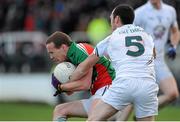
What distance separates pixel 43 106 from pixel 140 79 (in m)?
10.6

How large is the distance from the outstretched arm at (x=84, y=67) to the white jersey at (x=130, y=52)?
88mm

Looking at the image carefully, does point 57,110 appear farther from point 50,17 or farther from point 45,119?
point 50,17

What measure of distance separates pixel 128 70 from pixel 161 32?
3.87 metres

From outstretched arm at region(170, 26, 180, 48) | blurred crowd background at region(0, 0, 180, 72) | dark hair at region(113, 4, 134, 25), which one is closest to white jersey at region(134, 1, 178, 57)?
outstretched arm at region(170, 26, 180, 48)

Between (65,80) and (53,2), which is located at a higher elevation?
(65,80)

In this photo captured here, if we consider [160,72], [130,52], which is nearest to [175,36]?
[160,72]

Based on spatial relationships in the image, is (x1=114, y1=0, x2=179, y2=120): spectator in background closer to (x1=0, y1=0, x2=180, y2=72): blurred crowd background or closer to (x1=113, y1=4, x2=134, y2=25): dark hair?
(x1=113, y1=4, x2=134, y2=25): dark hair

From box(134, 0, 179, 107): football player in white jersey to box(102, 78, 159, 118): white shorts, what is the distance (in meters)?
3.27

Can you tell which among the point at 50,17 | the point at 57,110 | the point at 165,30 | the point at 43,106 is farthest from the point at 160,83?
the point at 50,17

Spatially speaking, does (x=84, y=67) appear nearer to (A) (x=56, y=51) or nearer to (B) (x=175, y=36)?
(A) (x=56, y=51)

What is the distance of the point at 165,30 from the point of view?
13.1 metres

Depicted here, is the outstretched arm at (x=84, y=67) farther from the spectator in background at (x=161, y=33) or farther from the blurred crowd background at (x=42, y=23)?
the blurred crowd background at (x=42, y=23)

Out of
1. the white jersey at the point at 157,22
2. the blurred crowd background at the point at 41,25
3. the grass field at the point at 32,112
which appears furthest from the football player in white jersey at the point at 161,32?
the blurred crowd background at the point at 41,25

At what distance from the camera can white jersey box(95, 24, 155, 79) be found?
9.34 metres
